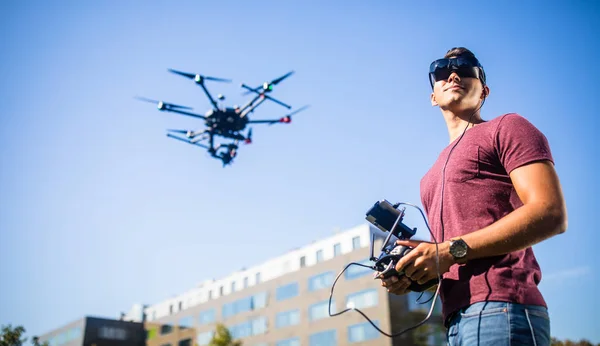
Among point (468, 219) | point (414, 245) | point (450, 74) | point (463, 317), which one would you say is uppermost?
point (450, 74)

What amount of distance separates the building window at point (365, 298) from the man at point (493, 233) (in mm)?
47187

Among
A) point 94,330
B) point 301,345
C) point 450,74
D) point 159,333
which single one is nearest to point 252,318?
point 301,345

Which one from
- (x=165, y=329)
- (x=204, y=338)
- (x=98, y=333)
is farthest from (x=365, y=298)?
(x=98, y=333)

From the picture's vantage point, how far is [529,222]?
6.29 ft

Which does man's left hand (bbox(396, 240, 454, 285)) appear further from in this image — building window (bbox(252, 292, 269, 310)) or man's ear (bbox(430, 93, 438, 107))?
building window (bbox(252, 292, 269, 310))

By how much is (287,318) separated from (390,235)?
58.8m

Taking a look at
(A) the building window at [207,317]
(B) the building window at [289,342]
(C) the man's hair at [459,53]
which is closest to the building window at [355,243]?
(B) the building window at [289,342]

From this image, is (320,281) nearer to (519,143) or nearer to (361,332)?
(361,332)

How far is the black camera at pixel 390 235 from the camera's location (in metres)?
2.16

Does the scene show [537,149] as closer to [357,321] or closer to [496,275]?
[496,275]

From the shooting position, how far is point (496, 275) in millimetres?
1989

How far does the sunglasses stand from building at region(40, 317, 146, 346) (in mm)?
87796

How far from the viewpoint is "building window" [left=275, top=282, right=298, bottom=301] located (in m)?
58.8

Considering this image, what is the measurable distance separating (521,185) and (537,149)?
195 mm
